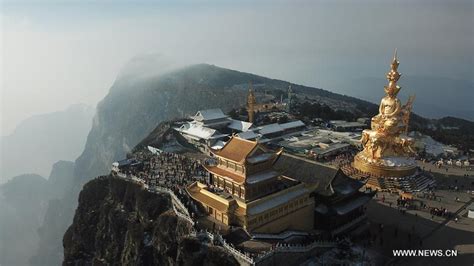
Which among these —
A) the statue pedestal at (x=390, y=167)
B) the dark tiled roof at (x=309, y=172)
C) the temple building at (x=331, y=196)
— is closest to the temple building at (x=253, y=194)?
the temple building at (x=331, y=196)

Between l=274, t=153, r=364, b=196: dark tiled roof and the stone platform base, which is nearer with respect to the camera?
l=274, t=153, r=364, b=196: dark tiled roof

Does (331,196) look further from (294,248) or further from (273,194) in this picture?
(294,248)

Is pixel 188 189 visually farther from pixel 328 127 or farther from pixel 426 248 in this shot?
pixel 328 127

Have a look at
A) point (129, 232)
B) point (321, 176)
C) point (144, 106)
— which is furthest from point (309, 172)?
point (144, 106)

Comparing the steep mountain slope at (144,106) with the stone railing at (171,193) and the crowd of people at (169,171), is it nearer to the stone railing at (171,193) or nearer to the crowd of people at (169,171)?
the crowd of people at (169,171)

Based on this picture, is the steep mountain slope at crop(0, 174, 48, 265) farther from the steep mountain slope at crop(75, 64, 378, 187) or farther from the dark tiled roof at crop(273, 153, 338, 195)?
the dark tiled roof at crop(273, 153, 338, 195)

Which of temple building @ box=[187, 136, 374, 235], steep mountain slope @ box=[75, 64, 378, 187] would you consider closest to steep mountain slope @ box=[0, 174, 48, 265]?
steep mountain slope @ box=[75, 64, 378, 187]

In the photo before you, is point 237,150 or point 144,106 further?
point 144,106

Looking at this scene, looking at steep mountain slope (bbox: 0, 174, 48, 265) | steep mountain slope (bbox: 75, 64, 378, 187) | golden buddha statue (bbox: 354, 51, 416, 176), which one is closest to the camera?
golden buddha statue (bbox: 354, 51, 416, 176)
